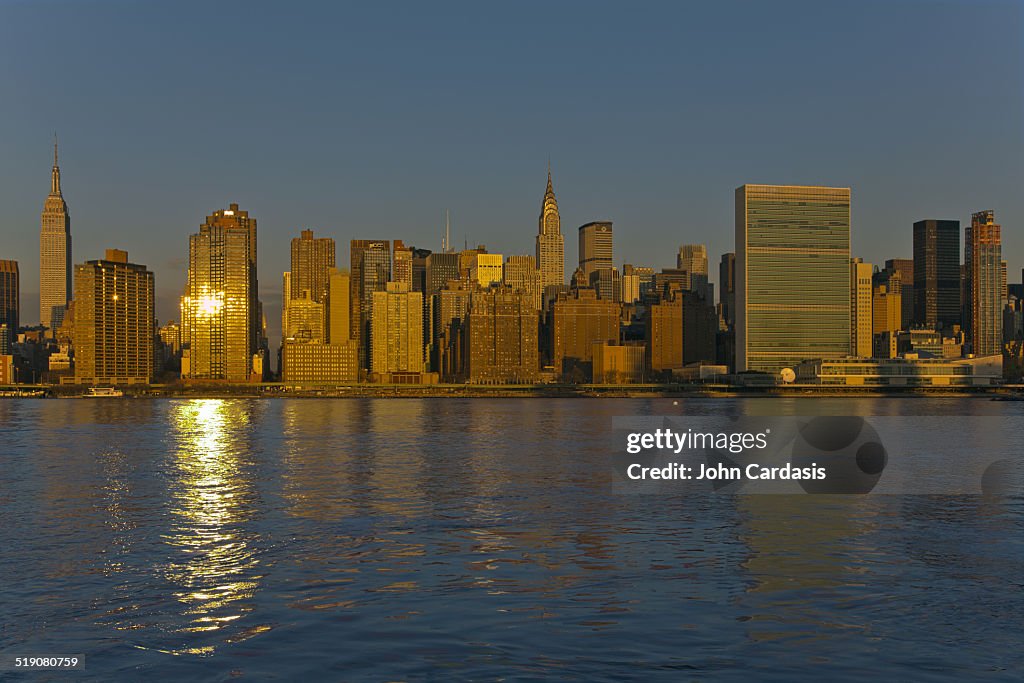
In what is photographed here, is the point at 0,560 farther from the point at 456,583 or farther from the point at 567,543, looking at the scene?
the point at 567,543

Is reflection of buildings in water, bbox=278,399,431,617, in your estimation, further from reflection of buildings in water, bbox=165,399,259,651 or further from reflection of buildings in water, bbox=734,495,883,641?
reflection of buildings in water, bbox=734,495,883,641

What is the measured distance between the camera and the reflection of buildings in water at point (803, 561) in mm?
26203

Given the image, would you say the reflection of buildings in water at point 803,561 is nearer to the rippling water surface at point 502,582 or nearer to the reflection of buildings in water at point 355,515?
the rippling water surface at point 502,582

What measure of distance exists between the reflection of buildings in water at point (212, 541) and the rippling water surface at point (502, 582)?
0.16 meters

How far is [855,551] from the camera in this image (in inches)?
1422

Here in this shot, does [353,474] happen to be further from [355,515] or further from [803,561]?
[803,561]

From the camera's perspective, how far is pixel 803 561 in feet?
112

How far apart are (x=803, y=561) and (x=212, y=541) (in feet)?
71.1

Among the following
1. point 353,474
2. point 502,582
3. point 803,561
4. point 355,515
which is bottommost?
point 353,474

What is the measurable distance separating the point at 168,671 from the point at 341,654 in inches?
150

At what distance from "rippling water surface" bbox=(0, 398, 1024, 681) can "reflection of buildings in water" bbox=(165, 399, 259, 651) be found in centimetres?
16

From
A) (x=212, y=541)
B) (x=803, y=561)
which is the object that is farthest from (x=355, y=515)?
(x=803, y=561)

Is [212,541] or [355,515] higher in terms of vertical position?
[212,541]

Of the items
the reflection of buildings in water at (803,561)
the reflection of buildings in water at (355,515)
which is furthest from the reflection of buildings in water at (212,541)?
the reflection of buildings in water at (803,561)
